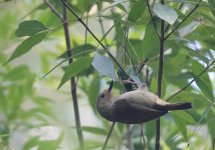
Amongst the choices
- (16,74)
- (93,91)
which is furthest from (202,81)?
(16,74)

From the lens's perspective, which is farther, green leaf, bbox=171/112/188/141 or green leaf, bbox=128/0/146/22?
green leaf, bbox=171/112/188/141

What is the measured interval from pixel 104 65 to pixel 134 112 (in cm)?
13

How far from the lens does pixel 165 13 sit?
1.12m

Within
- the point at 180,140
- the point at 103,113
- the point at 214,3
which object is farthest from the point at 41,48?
the point at 214,3

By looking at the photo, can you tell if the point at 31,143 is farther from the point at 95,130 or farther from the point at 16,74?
the point at 16,74

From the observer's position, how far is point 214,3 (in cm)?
127

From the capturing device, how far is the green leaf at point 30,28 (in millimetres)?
1390

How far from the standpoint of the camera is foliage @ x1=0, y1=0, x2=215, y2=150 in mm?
1294

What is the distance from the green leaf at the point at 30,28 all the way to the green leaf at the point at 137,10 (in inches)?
8.8

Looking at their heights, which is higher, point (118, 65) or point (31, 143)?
point (118, 65)

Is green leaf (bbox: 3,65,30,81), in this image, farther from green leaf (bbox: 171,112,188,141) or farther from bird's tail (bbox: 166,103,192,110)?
bird's tail (bbox: 166,103,192,110)

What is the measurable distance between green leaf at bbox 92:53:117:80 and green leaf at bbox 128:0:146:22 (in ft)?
0.40

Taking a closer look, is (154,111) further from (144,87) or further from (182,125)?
(182,125)

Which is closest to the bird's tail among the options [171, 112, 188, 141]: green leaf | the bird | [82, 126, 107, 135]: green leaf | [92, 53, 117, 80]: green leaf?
the bird
